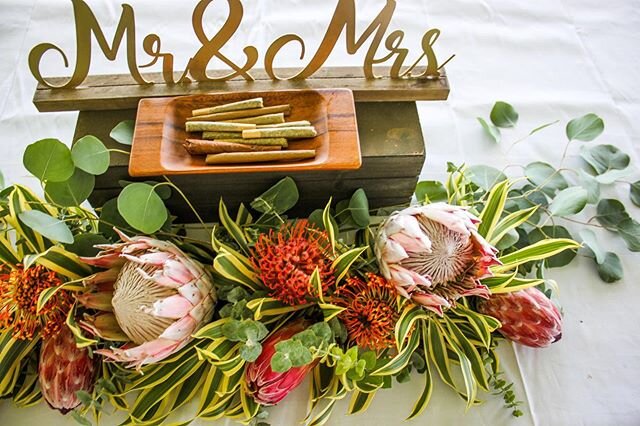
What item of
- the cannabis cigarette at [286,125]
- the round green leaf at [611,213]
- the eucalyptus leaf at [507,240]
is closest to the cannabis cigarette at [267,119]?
the cannabis cigarette at [286,125]

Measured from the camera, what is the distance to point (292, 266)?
0.58 metres

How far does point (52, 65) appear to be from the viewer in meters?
0.95

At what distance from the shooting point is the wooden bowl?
2.00 ft

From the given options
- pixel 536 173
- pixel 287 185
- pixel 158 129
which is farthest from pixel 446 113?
pixel 158 129

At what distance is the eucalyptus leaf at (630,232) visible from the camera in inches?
31.2

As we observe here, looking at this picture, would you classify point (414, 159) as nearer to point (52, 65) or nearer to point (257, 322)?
point (257, 322)

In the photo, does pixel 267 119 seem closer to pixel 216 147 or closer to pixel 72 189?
pixel 216 147

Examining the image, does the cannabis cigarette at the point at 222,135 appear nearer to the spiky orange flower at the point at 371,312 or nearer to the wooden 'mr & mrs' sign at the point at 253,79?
the wooden 'mr & mrs' sign at the point at 253,79

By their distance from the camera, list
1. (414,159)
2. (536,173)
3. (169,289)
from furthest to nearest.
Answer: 1. (536,173)
2. (414,159)
3. (169,289)

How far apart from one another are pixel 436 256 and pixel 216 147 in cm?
31

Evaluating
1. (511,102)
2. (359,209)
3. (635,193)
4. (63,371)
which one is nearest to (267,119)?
(359,209)

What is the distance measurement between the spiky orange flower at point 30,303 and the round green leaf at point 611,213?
2.65ft

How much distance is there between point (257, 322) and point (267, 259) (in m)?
0.08

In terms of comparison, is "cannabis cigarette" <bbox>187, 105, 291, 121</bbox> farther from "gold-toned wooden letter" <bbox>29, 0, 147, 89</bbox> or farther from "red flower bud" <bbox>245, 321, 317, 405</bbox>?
A: "red flower bud" <bbox>245, 321, 317, 405</bbox>
